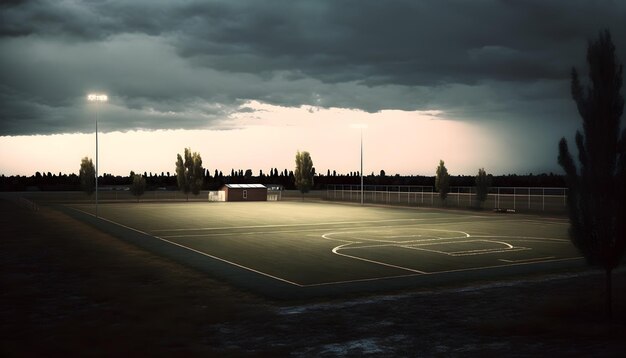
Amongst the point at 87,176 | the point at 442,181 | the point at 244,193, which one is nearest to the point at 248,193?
the point at 244,193

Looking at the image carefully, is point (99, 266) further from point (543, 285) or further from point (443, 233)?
point (443, 233)

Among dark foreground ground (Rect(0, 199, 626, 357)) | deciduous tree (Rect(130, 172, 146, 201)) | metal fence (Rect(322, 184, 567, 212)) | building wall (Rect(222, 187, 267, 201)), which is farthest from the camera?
building wall (Rect(222, 187, 267, 201))

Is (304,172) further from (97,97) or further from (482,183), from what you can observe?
(97,97)

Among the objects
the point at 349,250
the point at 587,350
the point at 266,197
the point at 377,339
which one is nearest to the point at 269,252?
the point at 349,250

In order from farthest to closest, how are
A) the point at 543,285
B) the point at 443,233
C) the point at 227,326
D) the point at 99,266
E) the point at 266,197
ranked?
the point at 266,197 → the point at 443,233 → the point at 99,266 → the point at 543,285 → the point at 227,326

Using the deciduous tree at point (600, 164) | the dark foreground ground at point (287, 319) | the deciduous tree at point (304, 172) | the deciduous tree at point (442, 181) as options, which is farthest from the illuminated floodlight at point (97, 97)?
the deciduous tree at point (304, 172)

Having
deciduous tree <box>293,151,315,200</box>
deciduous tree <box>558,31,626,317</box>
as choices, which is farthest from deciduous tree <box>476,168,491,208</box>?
deciduous tree <box>558,31,626,317</box>

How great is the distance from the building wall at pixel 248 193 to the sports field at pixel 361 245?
122 feet

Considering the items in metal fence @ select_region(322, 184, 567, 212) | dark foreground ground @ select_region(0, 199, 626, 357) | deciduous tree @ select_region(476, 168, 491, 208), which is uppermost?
deciduous tree @ select_region(476, 168, 491, 208)

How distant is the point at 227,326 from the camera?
1198cm

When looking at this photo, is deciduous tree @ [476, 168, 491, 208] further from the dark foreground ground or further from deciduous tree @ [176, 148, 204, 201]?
deciduous tree @ [176, 148, 204, 201]

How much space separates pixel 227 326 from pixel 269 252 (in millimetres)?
12477

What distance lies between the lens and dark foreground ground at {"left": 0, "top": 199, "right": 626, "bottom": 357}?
10.4 meters

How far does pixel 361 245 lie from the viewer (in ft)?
87.9
